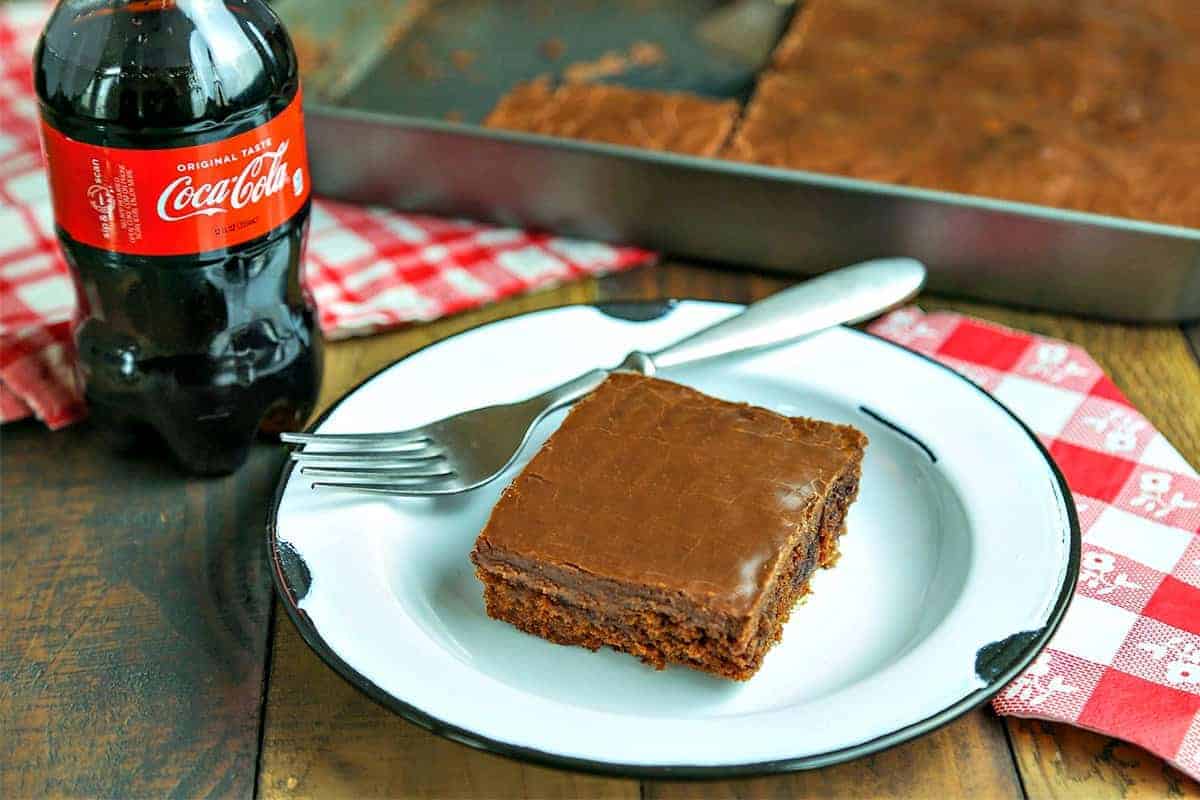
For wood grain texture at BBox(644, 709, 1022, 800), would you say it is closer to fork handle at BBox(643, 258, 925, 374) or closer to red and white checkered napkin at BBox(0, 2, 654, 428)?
fork handle at BBox(643, 258, 925, 374)

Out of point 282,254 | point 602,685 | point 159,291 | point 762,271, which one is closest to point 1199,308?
point 762,271

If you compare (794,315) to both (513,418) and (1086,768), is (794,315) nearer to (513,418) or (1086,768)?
(513,418)

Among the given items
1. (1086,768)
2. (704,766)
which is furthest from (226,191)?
(1086,768)

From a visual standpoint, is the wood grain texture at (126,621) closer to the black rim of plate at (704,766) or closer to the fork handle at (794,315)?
the black rim of plate at (704,766)

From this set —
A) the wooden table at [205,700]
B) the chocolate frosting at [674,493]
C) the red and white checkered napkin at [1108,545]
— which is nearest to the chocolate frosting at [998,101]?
the red and white checkered napkin at [1108,545]

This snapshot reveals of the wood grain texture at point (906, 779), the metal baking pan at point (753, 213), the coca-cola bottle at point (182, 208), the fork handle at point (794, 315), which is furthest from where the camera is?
the metal baking pan at point (753, 213)

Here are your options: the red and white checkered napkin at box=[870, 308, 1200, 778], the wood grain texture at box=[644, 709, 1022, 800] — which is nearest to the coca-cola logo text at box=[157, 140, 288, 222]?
the wood grain texture at box=[644, 709, 1022, 800]

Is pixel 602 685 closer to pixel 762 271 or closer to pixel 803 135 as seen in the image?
pixel 762 271
